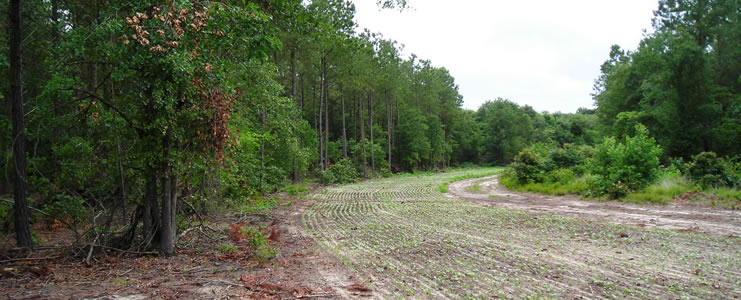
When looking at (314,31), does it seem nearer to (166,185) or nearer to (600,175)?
(166,185)

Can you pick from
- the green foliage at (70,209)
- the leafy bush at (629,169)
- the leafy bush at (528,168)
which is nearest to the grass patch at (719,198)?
the leafy bush at (629,169)

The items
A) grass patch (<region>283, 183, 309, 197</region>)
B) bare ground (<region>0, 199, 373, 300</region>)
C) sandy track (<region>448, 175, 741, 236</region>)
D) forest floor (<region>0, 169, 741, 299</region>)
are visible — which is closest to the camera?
bare ground (<region>0, 199, 373, 300</region>)

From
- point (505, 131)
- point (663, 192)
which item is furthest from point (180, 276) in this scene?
point (505, 131)

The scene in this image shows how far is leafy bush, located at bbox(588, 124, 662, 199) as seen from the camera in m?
14.3

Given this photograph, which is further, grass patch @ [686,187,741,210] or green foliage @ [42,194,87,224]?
grass patch @ [686,187,741,210]

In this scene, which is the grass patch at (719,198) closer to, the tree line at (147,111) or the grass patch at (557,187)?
the grass patch at (557,187)

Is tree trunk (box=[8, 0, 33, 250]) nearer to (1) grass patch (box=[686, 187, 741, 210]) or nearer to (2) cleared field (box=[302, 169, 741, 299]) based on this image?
(2) cleared field (box=[302, 169, 741, 299])

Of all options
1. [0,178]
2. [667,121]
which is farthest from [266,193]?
[667,121]

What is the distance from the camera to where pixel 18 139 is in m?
6.00

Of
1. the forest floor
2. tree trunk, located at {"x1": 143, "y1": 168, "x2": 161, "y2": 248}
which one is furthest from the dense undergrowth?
tree trunk, located at {"x1": 143, "y1": 168, "x2": 161, "y2": 248}

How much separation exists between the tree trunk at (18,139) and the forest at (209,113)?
23mm

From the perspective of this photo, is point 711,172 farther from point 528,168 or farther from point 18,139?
point 18,139

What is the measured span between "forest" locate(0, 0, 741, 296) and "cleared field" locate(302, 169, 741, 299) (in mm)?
3238

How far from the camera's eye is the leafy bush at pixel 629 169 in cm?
1433
